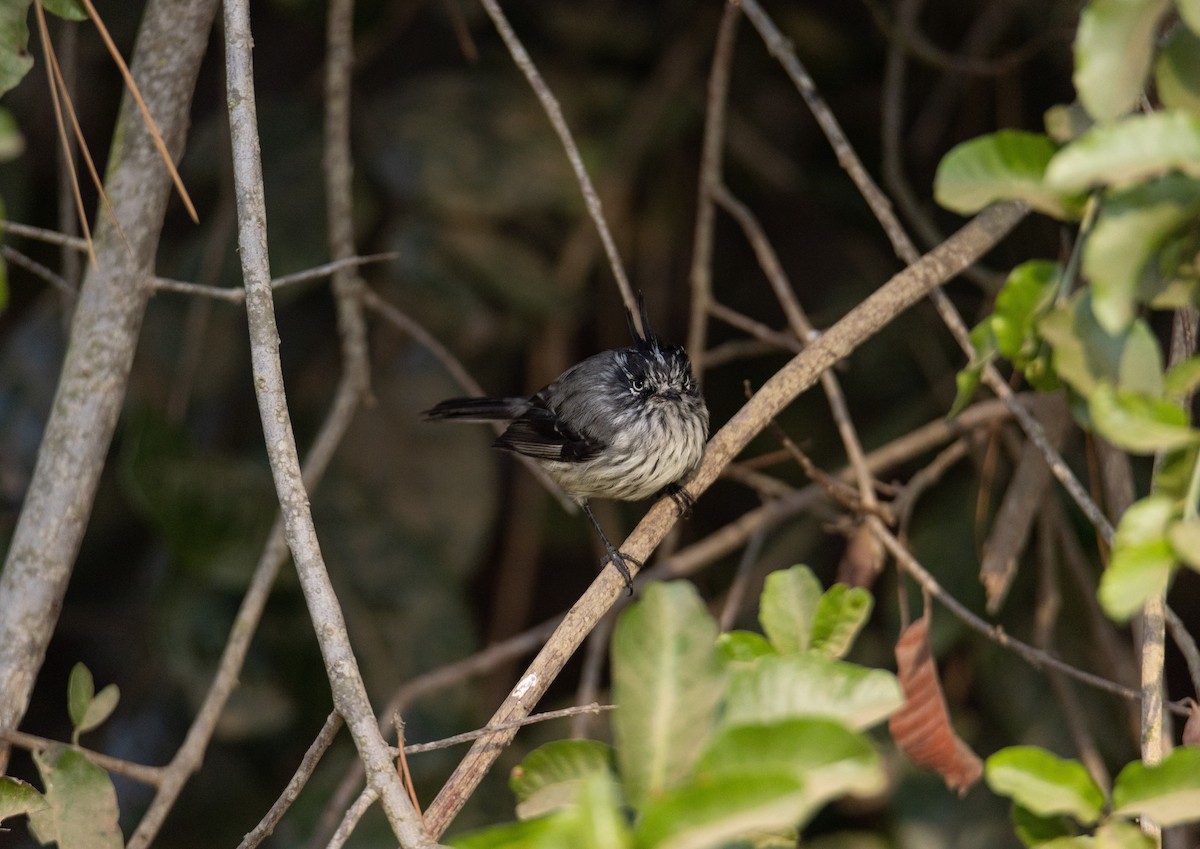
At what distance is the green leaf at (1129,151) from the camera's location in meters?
1.30

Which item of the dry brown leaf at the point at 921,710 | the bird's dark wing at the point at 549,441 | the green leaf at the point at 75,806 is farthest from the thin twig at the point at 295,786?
the bird's dark wing at the point at 549,441

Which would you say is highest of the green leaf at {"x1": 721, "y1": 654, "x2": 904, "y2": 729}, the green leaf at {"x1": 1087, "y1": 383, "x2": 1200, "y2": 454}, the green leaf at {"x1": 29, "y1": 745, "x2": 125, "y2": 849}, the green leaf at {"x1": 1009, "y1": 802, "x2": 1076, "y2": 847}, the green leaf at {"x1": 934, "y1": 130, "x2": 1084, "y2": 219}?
the green leaf at {"x1": 934, "y1": 130, "x2": 1084, "y2": 219}

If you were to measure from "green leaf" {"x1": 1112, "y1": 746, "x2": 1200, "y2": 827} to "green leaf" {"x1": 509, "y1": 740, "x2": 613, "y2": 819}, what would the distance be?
2.18 ft

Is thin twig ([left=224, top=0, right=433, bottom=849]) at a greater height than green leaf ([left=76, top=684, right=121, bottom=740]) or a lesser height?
greater

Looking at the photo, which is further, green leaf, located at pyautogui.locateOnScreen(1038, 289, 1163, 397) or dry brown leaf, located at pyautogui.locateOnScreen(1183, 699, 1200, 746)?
dry brown leaf, located at pyautogui.locateOnScreen(1183, 699, 1200, 746)

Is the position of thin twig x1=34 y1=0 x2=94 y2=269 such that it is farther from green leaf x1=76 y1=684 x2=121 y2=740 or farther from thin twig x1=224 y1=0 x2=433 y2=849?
green leaf x1=76 y1=684 x2=121 y2=740

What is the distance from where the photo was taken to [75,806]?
210cm

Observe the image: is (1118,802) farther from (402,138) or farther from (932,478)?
(402,138)

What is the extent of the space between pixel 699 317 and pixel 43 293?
8.15ft

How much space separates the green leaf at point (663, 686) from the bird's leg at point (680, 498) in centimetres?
159

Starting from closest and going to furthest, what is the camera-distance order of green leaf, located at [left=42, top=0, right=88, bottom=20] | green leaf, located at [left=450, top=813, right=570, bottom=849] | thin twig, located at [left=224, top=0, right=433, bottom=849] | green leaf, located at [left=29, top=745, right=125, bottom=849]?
green leaf, located at [left=450, top=813, right=570, bottom=849]
thin twig, located at [left=224, top=0, right=433, bottom=849]
green leaf, located at [left=29, top=745, right=125, bottom=849]
green leaf, located at [left=42, top=0, right=88, bottom=20]

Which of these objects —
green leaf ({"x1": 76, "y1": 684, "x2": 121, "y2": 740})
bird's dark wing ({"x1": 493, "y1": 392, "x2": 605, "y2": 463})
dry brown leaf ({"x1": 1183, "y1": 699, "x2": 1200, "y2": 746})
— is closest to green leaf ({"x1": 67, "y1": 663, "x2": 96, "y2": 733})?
green leaf ({"x1": 76, "y1": 684, "x2": 121, "y2": 740})

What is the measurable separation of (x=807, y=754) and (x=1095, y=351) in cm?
70

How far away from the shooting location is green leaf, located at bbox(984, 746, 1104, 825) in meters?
1.49
